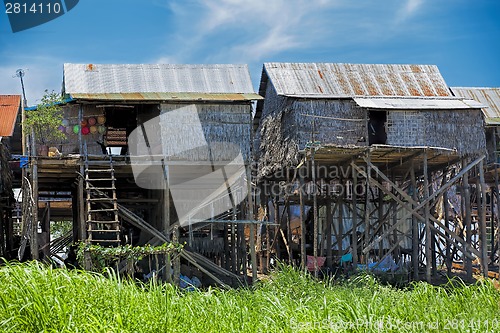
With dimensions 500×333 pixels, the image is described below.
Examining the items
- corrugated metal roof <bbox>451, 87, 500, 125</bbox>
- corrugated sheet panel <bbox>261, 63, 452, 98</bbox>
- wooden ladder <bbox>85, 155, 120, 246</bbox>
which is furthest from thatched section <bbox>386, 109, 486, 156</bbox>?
wooden ladder <bbox>85, 155, 120, 246</bbox>

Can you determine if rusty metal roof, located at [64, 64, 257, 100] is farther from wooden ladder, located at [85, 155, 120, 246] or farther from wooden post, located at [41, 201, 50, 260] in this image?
wooden post, located at [41, 201, 50, 260]

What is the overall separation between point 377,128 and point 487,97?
4571 millimetres

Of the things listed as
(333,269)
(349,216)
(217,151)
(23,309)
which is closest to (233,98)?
(217,151)

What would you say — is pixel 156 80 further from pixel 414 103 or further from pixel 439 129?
pixel 439 129

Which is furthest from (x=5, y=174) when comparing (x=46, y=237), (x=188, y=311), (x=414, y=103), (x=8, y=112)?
(x=188, y=311)

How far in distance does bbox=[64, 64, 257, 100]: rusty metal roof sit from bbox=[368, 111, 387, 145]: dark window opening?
374 cm

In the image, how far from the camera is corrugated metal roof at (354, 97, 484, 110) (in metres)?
18.7

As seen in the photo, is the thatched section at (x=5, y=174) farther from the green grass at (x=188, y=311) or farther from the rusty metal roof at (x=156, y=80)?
the green grass at (x=188, y=311)

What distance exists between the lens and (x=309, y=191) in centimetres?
2217

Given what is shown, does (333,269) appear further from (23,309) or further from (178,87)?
(23,309)

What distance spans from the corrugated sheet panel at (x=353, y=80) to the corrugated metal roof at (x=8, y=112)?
7.90 metres

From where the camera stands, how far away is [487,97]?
73.4ft

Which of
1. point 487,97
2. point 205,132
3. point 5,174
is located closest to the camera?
point 205,132

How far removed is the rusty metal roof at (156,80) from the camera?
58.3ft
